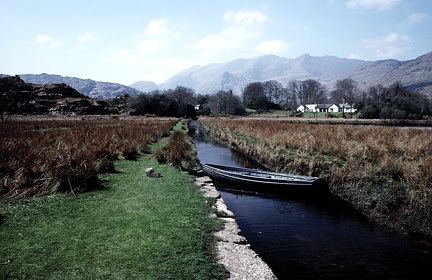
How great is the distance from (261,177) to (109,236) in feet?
28.2

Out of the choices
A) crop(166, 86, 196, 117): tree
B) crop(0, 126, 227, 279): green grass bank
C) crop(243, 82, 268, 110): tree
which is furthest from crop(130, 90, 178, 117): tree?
crop(0, 126, 227, 279): green grass bank

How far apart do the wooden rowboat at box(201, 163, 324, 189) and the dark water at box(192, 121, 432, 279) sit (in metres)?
0.70

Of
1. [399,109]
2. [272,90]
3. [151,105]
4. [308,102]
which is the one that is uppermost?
[272,90]

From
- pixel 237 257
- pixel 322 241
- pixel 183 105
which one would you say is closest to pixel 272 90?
pixel 183 105

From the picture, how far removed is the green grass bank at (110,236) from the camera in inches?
190

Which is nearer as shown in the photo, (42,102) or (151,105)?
(42,102)

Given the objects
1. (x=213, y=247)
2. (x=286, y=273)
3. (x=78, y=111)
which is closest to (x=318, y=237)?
(x=286, y=273)

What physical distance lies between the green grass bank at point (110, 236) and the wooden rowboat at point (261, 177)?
15.1 feet

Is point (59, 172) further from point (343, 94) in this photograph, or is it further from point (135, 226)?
point (343, 94)

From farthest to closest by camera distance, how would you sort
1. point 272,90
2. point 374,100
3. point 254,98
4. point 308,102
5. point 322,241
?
point 272,90 < point 308,102 < point 254,98 < point 374,100 < point 322,241

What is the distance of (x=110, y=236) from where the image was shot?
19.8 feet

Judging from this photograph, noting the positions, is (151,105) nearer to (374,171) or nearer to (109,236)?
(374,171)

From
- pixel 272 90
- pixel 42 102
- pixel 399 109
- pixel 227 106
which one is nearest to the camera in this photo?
pixel 399 109

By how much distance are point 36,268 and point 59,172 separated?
5335 mm
